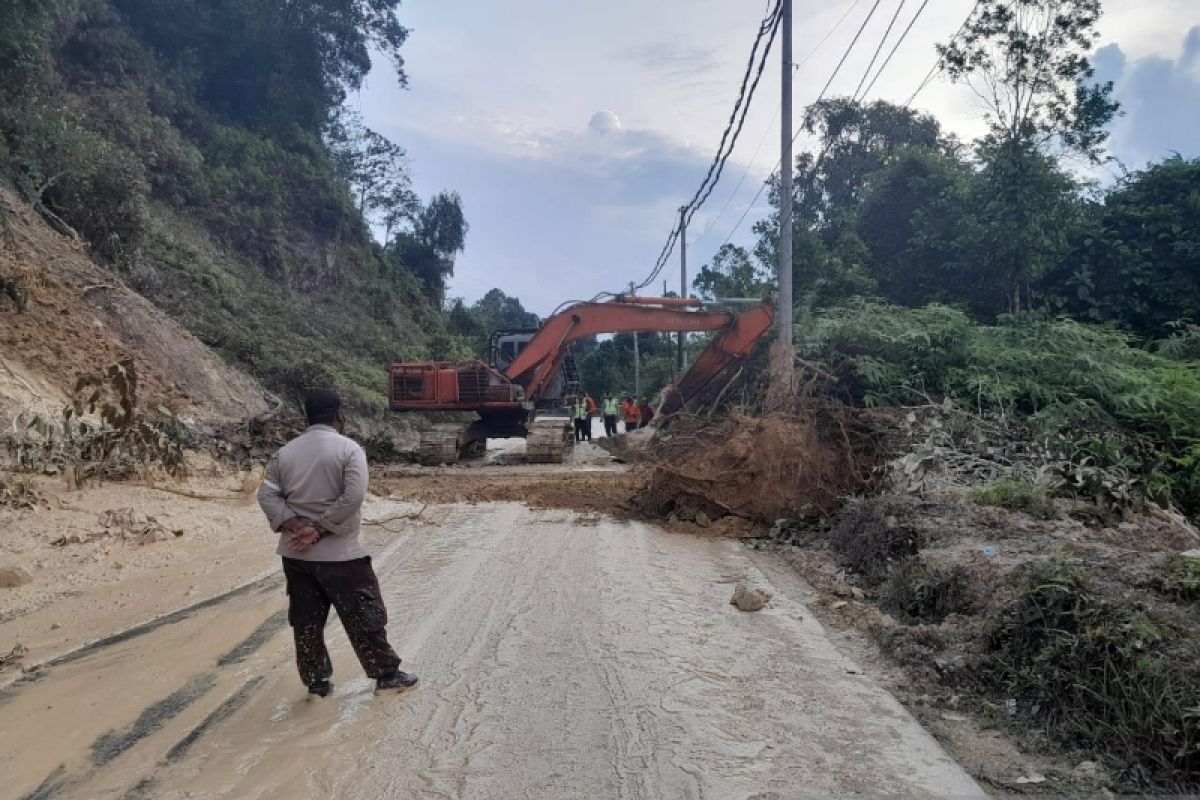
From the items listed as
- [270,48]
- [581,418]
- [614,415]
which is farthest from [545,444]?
[270,48]

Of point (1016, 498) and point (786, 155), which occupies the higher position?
point (786, 155)

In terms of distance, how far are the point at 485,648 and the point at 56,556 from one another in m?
4.33

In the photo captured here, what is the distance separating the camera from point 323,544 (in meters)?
4.74

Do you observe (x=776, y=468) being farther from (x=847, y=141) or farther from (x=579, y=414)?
(x=847, y=141)

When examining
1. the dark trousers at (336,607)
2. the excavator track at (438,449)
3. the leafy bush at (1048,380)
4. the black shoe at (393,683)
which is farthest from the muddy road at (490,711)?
the excavator track at (438,449)

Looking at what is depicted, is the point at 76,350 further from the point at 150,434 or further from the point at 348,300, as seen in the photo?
the point at 348,300

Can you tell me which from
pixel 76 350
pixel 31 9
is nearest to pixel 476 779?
pixel 76 350

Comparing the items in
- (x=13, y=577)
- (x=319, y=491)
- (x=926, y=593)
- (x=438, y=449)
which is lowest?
(x=926, y=593)

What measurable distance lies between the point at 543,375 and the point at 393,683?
14886 mm

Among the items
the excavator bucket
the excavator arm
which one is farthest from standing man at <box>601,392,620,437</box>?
the excavator bucket

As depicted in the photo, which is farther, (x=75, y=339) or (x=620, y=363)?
(x=620, y=363)

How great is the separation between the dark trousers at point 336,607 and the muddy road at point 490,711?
21 centimetres

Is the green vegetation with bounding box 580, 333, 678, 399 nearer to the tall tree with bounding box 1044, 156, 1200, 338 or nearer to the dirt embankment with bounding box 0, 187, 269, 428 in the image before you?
the tall tree with bounding box 1044, 156, 1200, 338

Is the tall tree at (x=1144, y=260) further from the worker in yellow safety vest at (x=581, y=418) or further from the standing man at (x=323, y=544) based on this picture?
the standing man at (x=323, y=544)
